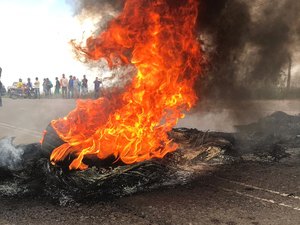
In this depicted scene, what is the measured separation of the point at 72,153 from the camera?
5.54 meters

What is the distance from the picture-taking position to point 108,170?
18.7 feet

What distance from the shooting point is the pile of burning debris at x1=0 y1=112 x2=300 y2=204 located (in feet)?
17.9

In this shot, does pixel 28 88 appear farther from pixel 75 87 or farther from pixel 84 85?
pixel 84 85

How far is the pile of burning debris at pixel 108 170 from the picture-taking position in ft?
17.9

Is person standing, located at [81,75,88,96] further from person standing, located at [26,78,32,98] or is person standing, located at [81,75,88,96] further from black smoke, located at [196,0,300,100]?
black smoke, located at [196,0,300,100]

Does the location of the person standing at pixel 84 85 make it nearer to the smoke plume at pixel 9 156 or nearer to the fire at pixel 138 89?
the fire at pixel 138 89

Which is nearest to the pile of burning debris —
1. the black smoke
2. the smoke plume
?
the smoke plume

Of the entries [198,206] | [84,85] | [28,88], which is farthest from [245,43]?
[28,88]

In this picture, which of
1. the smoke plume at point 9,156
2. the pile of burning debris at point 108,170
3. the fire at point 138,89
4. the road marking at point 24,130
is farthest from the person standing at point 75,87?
the smoke plume at point 9,156

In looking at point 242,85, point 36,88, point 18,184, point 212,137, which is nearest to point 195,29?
point 212,137

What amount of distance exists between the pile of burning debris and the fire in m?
0.20

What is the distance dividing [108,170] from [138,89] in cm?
150

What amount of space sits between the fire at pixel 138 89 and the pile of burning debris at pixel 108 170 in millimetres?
196

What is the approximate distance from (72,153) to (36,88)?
1153 inches
